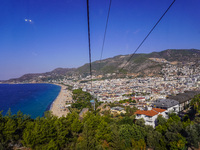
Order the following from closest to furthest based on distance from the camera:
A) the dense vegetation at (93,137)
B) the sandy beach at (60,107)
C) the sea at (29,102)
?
the dense vegetation at (93,137), the sandy beach at (60,107), the sea at (29,102)

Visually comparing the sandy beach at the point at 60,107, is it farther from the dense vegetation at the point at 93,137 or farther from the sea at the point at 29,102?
the dense vegetation at the point at 93,137

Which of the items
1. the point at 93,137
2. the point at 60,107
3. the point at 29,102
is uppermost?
the point at 93,137

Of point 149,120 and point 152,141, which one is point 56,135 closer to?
point 152,141

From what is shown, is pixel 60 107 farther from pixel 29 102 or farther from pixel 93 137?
pixel 93 137

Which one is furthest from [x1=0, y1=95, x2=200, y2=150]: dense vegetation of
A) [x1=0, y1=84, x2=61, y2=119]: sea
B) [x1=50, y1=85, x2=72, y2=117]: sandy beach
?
[x1=0, y1=84, x2=61, y2=119]: sea

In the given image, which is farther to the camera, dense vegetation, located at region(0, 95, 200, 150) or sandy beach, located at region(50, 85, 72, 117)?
sandy beach, located at region(50, 85, 72, 117)

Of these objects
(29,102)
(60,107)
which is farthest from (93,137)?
(29,102)

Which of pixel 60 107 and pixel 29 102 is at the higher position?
pixel 60 107

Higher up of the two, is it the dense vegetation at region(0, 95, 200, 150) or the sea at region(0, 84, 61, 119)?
the dense vegetation at region(0, 95, 200, 150)

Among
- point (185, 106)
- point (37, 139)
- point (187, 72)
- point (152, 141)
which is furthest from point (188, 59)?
point (37, 139)

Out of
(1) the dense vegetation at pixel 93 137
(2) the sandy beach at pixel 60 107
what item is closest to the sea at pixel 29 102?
(2) the sandy beach at pixel 60 107

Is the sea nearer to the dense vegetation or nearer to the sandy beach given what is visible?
the sandy beach
